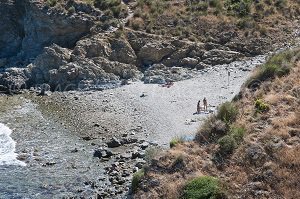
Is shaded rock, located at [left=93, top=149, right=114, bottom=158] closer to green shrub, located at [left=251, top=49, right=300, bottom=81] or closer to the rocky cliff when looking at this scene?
green shrub, located at [left=251, top=49, right=300, bottom=81]

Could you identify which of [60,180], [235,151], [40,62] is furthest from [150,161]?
[40,62]

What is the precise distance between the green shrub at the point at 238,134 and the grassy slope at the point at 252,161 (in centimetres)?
24

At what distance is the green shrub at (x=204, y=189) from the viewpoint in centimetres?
2322

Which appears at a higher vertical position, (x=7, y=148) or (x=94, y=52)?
(x=94, y=52)

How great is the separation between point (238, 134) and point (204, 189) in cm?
467

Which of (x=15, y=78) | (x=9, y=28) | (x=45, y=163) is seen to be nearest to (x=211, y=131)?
(x=45, y=163)

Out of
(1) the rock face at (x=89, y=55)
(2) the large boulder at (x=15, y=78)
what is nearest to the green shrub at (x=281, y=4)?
(1) the rock face at (x=89, y=55)

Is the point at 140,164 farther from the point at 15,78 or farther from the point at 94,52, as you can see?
the point at 15,78

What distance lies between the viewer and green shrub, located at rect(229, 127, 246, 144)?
26548 mm

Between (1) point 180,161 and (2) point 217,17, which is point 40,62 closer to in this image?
(2) point 217,17

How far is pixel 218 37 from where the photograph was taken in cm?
6009

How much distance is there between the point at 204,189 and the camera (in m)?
23.4

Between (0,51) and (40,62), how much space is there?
11.1m

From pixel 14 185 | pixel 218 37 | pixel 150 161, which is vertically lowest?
pixel 14 185
